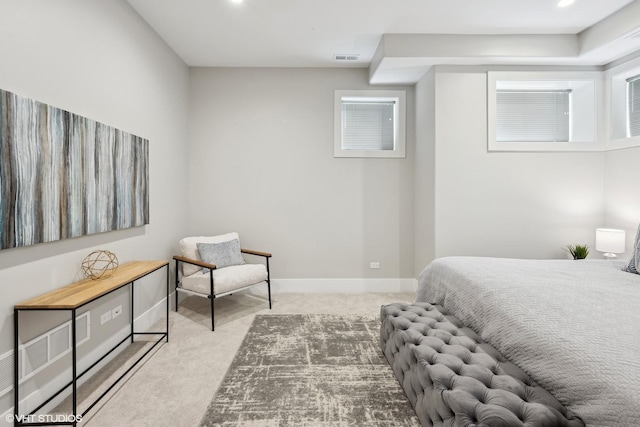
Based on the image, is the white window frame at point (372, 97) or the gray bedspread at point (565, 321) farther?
the white window frame at point (372, 97)

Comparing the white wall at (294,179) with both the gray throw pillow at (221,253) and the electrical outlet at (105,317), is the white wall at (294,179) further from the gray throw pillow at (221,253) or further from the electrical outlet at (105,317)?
the electrical outlet at (105,317)

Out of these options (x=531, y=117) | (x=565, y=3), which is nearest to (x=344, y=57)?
(x=565, y=3)

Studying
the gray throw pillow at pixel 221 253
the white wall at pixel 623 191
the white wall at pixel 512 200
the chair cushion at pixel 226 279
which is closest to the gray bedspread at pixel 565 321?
the white wall at pixel 512 200

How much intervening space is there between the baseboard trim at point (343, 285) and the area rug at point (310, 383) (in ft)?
3.95

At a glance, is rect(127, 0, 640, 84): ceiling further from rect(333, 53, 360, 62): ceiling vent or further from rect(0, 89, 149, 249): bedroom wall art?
rect(0, 89, 149, 249): bedroom wall art

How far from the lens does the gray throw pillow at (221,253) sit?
11.3 feet

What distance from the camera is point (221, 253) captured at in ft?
11.7

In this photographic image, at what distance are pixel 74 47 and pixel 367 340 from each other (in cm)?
312

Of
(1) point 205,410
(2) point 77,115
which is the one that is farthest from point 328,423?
(2) point 77,115

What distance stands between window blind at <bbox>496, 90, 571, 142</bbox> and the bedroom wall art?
3.96m

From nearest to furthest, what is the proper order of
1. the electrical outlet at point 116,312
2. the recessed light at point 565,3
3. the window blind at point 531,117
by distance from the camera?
the electrical outlet at point 116,312 < the recessed light at point 565,3 < the window blind at point 531,117

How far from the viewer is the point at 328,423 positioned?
1765 mm

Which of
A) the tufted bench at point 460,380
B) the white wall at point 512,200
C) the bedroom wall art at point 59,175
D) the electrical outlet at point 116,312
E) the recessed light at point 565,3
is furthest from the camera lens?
the white wall at point 512,200

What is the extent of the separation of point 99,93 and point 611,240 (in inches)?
191
